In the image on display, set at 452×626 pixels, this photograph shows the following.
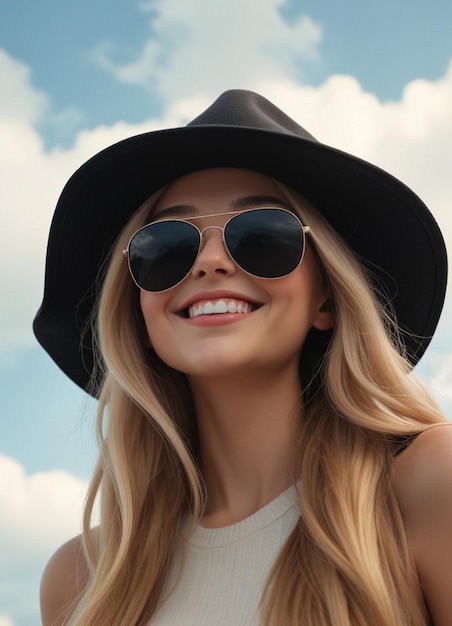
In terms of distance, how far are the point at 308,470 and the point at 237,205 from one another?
1062 millimetres

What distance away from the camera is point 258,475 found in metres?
3.57

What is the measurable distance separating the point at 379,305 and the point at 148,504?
1.29 m

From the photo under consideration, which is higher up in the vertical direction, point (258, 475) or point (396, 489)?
point (258, 475)

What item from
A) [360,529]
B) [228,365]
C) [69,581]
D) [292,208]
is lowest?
[360,529]

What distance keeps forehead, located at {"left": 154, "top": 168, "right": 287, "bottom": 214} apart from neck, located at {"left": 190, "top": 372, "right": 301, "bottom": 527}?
72 cm

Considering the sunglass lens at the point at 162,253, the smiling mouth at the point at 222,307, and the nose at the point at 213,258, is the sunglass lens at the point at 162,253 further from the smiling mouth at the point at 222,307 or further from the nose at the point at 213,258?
the smiling mouth at the point at 222,307

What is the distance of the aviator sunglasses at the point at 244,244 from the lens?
11.1ft

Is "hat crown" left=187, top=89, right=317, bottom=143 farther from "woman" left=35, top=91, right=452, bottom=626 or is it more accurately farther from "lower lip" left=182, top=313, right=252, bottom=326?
"lower lip" left=182, top=313, right=252, bottom=326

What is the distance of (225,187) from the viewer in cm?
356

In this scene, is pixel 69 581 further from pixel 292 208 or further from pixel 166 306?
pixel 292 208

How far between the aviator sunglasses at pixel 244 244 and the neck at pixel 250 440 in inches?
18.5

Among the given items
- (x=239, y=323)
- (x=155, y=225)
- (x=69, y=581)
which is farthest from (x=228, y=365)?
(x=69, y=581)

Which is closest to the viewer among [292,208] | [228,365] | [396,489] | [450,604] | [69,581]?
[450,604]

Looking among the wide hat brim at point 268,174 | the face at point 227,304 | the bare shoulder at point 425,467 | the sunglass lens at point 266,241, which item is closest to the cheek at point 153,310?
the face at point 227,304
